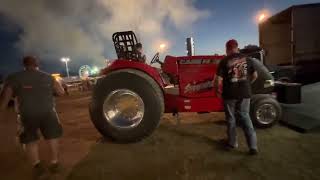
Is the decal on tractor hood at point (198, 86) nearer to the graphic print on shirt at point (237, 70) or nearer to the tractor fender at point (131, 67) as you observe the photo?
Answer: the tractor fender at point (131, 67)

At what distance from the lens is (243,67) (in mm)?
4844

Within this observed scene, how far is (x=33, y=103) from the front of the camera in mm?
4363

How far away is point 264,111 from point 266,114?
0.30 feet

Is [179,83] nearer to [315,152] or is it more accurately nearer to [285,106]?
[315,152]

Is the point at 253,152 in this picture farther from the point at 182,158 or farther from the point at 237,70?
the point at 237,70

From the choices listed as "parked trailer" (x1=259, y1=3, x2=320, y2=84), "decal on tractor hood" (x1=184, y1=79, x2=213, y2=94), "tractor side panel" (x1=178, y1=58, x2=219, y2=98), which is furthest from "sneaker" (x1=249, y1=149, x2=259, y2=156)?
"parked trailer" (x1=259, y1=3, x2=320, y2=84)

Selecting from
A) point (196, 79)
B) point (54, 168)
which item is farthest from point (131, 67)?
point (54, 168)

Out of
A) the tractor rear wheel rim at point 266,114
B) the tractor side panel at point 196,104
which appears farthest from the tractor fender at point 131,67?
the tractor rear wheel rim at point 266,114

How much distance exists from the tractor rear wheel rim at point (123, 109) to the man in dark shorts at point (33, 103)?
55.6 inches

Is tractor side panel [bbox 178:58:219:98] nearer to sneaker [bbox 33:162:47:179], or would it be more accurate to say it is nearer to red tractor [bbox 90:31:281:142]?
red tractor [bbox 90:31:281:142]

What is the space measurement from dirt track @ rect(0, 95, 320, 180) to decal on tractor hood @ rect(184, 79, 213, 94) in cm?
88

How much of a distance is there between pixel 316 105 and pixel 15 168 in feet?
21.7

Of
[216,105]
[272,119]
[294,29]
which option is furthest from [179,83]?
[294,29]

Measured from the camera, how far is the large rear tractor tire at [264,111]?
618cm
